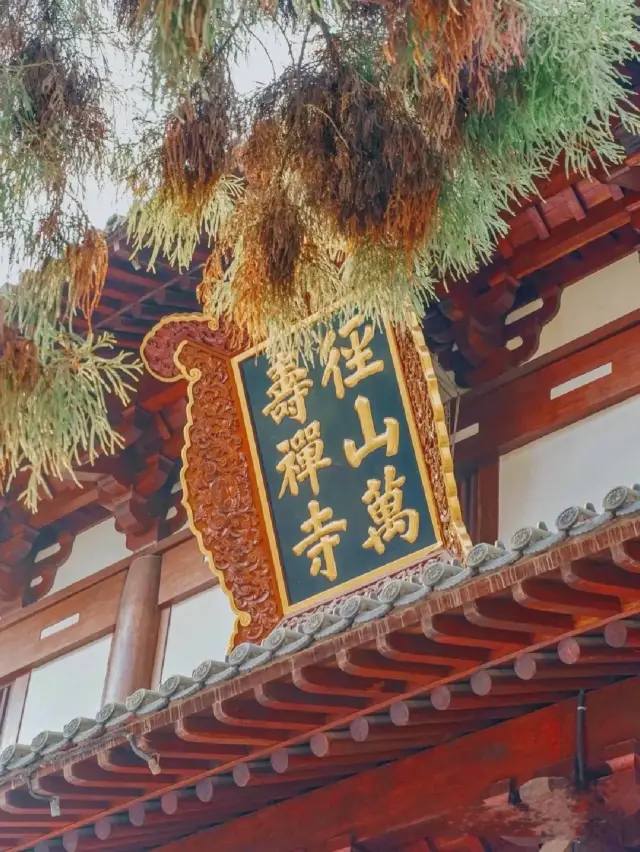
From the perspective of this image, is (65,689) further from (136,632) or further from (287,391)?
(287,391)

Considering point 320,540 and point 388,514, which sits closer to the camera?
point 388,514

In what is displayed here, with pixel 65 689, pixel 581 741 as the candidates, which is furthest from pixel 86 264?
pixel 65 689

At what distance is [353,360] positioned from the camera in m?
5.93

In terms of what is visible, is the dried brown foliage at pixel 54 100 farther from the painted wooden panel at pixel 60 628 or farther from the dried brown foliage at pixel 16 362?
the painted wooden panel at pixel 60 628

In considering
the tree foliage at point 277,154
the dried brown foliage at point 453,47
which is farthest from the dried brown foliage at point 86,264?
the dried brown foliage at point 453,47

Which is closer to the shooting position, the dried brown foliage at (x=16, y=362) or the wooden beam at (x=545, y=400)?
the dried brown foliage at (x=16, y=362)

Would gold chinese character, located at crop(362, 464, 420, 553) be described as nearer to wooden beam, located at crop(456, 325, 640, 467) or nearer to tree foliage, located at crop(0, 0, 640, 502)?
wooden beam, located at crop(456, 325, 640, 467)

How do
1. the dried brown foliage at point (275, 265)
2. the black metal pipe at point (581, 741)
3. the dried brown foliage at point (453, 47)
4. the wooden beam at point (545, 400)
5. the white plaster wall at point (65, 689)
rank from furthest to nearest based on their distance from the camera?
the white plaster wall at point (65, 689), the wooden beam at point (545, 400), the black metal pipe at point (581, 741), the dried brown foliage at point (275, 265), the dried brown foliage at point (453, 47)

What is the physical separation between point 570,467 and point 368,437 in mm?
849

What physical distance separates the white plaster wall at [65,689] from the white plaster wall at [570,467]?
102 inches

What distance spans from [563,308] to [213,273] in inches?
106

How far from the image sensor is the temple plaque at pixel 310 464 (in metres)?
5.66

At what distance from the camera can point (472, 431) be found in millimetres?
6277

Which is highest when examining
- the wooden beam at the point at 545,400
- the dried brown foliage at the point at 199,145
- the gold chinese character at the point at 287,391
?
the gold chinese character at the point at 287,391
